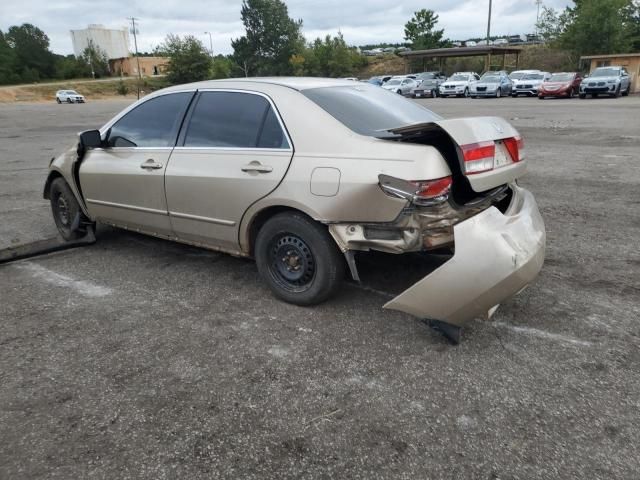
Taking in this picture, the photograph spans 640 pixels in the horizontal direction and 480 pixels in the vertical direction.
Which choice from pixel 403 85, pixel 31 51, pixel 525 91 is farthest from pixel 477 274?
pixel 31 51

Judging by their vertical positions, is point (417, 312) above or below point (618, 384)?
above

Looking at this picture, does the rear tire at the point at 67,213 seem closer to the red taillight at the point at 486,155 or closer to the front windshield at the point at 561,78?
the red taillight at the point at 486,155

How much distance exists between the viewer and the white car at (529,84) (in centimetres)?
3262

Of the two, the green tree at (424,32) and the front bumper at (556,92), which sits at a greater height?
the green tree at (424,32)

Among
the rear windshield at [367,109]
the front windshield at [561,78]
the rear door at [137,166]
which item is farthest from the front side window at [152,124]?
the front windshield at [561,78]

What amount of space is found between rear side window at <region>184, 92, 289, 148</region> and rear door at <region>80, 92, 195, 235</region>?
0.74 ft

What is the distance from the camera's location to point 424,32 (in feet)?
229

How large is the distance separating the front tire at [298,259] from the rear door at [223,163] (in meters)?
0.27

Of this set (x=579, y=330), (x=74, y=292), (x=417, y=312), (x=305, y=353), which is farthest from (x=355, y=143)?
(x=74, y=292)

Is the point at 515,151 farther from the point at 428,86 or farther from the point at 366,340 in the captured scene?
the point at 428,86

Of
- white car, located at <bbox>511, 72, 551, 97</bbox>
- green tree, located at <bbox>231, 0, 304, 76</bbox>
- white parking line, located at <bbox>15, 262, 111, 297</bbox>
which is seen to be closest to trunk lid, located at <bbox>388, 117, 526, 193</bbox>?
white parking line, located at <bbox>15, 262, 111, 297</bbox>

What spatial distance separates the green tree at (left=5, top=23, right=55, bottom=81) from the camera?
9062cm

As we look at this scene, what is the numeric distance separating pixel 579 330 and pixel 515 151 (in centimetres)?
129

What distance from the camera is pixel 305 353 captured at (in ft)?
10.7
